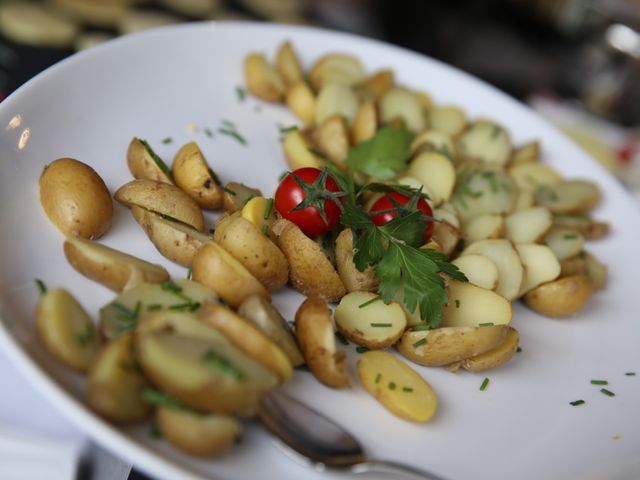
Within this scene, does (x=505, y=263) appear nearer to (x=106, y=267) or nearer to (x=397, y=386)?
(x=397, y=386)

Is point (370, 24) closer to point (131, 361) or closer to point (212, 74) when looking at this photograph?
point (212, 74)

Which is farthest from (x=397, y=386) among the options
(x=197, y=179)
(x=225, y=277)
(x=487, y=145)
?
(x=487, y=145)

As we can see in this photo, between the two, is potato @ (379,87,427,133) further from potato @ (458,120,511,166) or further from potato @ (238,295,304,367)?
potato @ (238,295,304,367)

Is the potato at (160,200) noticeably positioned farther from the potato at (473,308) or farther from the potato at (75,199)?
the potato at (473,308)

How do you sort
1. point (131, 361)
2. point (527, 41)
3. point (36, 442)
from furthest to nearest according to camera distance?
point (527, 41), point (36, 442), point (131, 361)

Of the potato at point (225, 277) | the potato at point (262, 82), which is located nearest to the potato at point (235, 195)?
the potato at point (225, 277)

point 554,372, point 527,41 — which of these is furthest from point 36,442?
point 527,41
